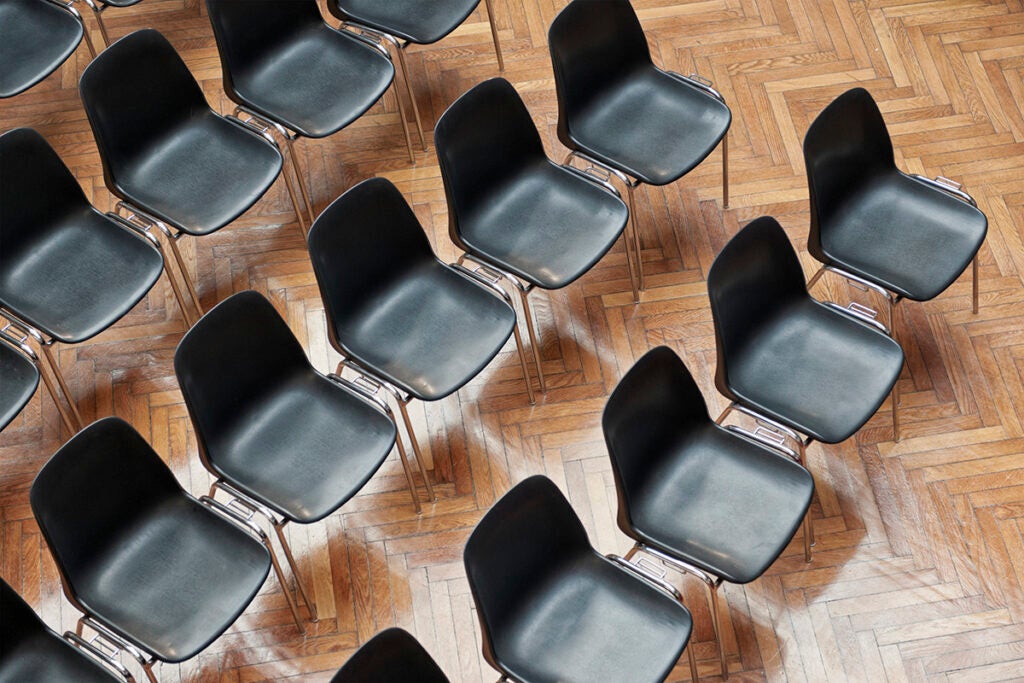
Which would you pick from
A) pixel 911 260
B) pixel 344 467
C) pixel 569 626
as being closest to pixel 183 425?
pixel 344 467

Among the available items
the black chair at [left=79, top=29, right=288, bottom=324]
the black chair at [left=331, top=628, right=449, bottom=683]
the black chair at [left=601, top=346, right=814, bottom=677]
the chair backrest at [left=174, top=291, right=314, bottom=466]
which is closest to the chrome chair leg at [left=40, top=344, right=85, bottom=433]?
the black chair at [left=79, top=29, right=288, bottom=324]

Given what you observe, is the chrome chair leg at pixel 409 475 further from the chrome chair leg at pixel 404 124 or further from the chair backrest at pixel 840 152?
the chair backrest at pixel 840 152

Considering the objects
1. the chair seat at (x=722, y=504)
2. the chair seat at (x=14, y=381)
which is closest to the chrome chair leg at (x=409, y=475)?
the chair seat at (x=722, y=504)

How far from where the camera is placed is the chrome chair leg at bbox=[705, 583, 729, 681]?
4430 millimetres

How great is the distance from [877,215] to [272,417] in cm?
243

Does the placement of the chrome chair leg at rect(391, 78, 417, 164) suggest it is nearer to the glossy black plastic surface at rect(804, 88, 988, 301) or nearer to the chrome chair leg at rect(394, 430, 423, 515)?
the chrome chair leg at rect(394, 430, 423, 515)

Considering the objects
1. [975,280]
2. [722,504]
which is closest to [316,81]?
[722,504]

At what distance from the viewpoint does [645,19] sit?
6.65 metres

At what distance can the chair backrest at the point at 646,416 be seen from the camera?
4371 millimetres

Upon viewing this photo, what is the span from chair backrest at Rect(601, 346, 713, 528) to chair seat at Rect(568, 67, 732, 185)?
114cm

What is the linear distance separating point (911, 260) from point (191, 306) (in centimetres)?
286

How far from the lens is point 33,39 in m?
5.90

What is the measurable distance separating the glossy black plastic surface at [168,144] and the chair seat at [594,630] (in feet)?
6.59

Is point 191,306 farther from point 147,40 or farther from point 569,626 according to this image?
point 569,626
